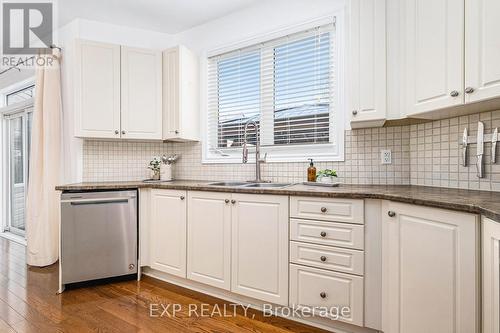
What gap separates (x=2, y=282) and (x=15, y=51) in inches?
115

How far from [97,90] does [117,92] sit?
0.57 ft

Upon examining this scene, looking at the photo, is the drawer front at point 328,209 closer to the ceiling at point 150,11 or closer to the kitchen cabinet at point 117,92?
the kitchen cabinet at point 117,92

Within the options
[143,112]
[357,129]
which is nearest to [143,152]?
[143,112]

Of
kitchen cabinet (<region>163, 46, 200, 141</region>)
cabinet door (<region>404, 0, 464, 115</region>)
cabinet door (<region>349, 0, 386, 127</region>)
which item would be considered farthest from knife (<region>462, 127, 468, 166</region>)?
kitchen cabinet (<region>163, 46, 200, 141</region>)

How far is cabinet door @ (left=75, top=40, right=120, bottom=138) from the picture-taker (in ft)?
9.42

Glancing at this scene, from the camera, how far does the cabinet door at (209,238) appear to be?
2277 millimetres

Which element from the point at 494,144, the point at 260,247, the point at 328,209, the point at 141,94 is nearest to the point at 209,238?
the point at 260,247

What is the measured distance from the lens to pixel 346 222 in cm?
182

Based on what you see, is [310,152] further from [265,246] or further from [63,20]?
[63,20]

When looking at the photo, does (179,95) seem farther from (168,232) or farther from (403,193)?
(403,193)

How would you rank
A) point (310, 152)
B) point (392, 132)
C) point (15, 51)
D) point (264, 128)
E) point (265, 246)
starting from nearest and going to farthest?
point (265, 246) < point (392, 132) < point (310, 152) < point (264, 128) < point (15, 51)

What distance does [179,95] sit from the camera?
306 cm

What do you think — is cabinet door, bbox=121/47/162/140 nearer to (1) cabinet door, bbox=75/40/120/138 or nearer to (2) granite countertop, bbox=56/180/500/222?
(1) cabinet door, bbox=75/40/120/138

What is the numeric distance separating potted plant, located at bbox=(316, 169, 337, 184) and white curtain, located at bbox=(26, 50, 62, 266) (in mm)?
2713
